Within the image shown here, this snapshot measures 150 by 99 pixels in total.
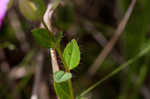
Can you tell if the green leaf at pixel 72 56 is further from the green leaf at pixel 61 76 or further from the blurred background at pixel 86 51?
the blurred background at pixel 86 51

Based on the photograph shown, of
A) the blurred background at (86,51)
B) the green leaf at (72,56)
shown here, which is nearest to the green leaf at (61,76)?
the green leaf at (72,56)

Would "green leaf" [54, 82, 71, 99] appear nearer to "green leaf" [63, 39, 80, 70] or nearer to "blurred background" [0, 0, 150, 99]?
"green leaf" [63, 39, 80, 70]

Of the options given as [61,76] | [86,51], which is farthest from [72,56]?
[86,51]

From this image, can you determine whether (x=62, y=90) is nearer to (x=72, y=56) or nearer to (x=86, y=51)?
(x=72, y=56)

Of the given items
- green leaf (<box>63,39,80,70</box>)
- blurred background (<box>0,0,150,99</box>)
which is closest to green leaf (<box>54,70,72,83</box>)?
green leaf (<box>63,39,80,70</box>)

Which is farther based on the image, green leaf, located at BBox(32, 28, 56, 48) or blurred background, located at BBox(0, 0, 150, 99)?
blurred background, located at BBox(0, 0, 150, 99)

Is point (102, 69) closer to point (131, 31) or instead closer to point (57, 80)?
point (131, 31)

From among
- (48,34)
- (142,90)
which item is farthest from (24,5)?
(142,90)
